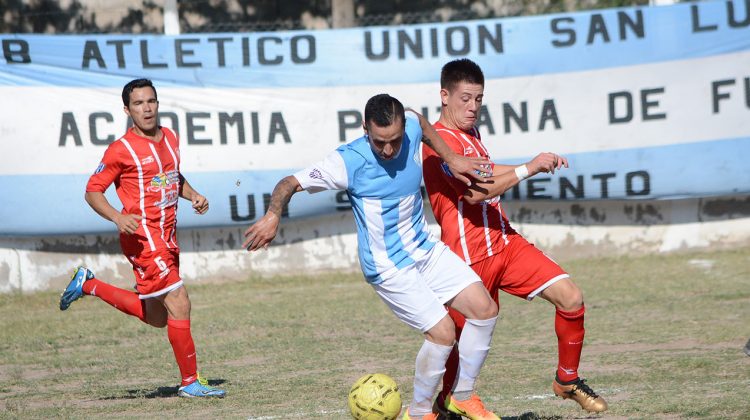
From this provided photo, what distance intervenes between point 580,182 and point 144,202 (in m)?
6.38

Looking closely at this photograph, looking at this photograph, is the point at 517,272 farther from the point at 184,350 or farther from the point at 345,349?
the point at 345,349

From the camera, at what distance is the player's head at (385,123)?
576 centimetres

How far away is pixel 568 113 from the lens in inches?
500

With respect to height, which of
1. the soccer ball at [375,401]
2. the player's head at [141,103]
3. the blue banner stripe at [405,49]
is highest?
the blue banner stripe at [405,49]

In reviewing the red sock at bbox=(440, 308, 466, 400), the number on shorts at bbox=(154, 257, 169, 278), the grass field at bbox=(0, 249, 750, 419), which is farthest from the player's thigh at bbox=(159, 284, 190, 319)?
the red sock at bbox=(440, 308, 466, 400)

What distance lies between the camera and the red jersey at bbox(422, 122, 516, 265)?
6.57m

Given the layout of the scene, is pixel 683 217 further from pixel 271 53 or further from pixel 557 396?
pixel 557 396

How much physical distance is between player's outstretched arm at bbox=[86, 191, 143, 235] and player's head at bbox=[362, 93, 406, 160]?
2.11 meters

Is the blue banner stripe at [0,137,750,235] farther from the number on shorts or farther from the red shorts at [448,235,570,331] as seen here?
the red shorts at [448,235,570,331]

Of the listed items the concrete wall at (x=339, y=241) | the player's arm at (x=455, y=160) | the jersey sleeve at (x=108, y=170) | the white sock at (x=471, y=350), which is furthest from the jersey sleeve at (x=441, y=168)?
the concrete wall at (x=339, y=241)

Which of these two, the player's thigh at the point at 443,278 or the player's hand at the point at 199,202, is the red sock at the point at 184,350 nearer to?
the player's hand at the point at 199,202

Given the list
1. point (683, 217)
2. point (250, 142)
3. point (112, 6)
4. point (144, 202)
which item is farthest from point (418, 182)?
point (112, 6)

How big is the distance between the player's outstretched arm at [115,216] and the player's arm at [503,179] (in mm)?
2275

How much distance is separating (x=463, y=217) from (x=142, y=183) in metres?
2.39
